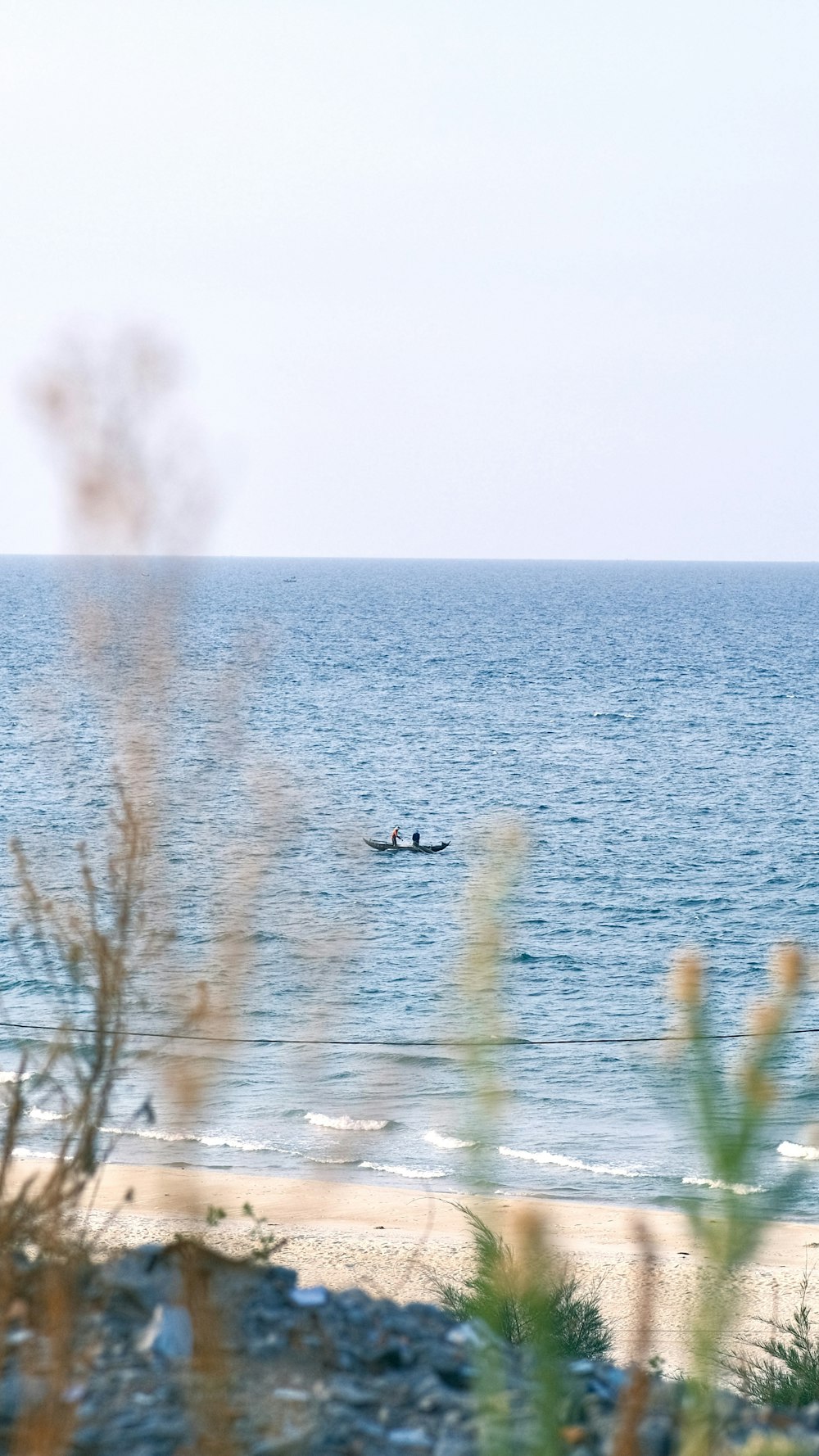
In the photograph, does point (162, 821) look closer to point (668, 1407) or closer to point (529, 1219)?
point (529, 1219)

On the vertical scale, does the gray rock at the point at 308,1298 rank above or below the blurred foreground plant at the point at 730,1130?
below

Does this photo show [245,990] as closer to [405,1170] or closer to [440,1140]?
[405,1170]

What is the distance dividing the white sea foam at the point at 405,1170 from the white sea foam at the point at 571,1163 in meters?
1.05

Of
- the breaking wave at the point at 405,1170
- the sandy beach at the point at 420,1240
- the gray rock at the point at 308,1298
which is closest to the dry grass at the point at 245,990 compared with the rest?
the gray rock at the point at 308,1298

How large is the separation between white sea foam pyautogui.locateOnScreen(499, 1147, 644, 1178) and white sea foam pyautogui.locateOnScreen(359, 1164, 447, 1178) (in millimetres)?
1054

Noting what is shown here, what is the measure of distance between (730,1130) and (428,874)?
127 ft

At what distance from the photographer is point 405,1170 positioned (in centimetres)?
2047

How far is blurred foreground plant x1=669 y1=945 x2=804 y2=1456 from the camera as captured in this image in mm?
2166

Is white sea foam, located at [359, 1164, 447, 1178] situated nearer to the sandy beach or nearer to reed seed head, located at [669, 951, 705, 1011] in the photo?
the sandy beach

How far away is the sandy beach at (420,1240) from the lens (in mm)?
13875

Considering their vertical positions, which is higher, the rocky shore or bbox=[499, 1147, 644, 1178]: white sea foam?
the rocky shore

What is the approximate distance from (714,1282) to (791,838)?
44924 millimetres

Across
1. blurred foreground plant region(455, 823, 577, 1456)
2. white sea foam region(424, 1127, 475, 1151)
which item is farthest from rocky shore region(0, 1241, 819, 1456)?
white sea foam region(424, 1127, 475, 1151)

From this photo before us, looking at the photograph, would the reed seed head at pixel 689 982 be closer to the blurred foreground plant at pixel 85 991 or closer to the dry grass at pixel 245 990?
the dry grass at pixel 245 990
